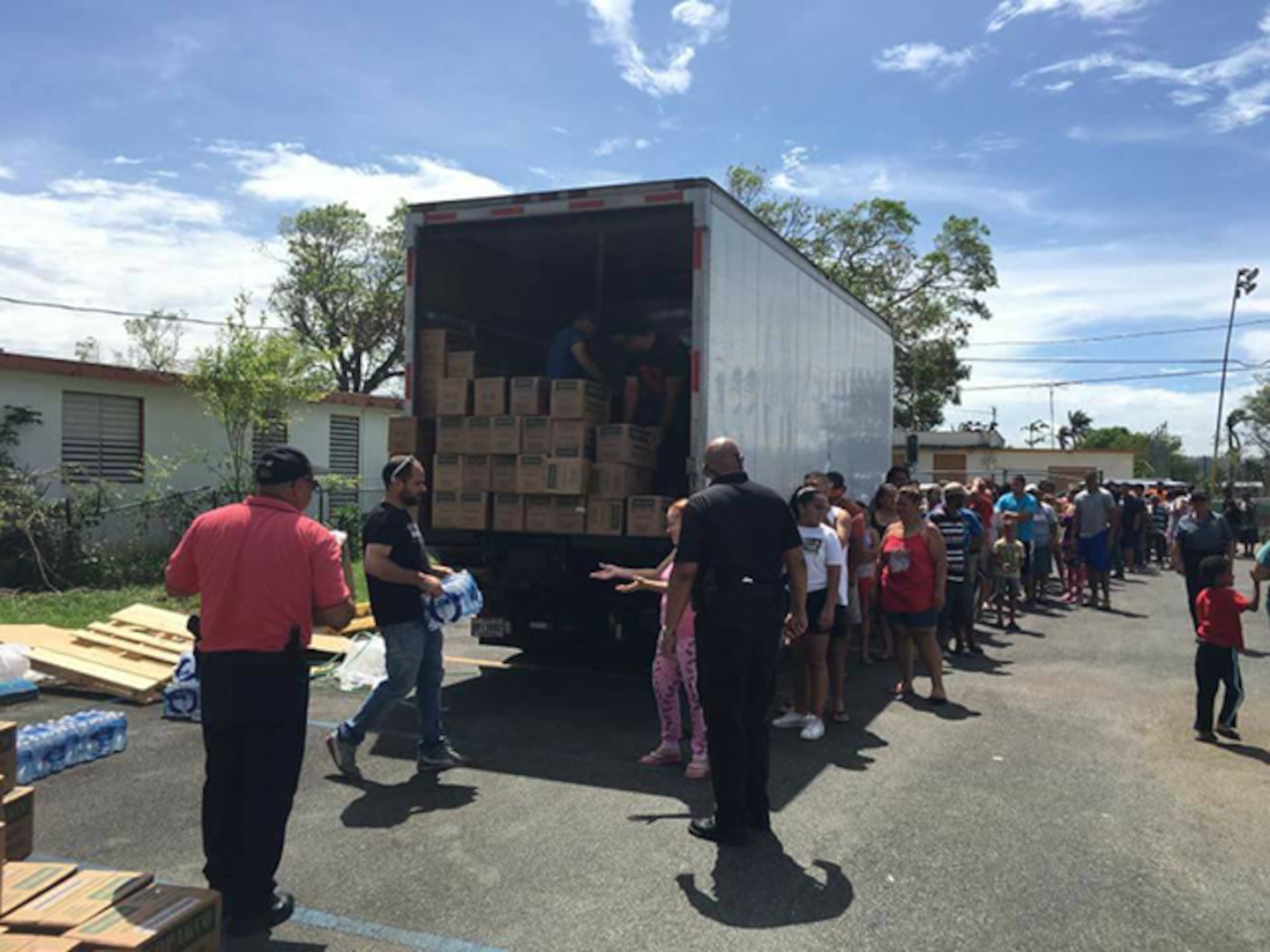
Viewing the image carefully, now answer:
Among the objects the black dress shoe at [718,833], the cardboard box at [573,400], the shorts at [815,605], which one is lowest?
the black dress shoe at [718,833]

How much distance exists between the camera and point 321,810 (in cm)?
503

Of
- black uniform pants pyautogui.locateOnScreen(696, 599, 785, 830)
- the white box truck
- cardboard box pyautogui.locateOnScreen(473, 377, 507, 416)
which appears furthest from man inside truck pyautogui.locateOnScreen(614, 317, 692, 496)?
black uniform pants pyautogui.locateOnScreen(696, 599, 785, 830)

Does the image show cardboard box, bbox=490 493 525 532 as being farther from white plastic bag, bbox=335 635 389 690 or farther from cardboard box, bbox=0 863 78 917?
cardboard box, bbox=0 863 78 917

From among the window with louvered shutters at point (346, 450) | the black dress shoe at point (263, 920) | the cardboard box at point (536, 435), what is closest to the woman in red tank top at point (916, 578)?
the cardboard box at point (536, 435)

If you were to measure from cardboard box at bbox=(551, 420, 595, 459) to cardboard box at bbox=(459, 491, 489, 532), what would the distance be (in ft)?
2.21

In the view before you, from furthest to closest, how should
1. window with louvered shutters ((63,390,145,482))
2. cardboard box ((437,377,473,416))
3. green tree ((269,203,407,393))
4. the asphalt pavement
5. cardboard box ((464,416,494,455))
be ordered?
1. green tree ((269,203,407,393))
2. window with louvered shutters ((63,390,145,482))
3. cardboard box ((437,377,473,416))
4. cardboard box ((464,416,494,455))
5. the asphalt pavement

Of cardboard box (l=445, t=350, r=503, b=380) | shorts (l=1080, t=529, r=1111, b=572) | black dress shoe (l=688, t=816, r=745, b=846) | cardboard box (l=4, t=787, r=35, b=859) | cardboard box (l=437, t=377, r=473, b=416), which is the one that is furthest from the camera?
shorts (l=1080, t=529, r=1111, b=572)

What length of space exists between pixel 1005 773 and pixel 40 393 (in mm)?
13855

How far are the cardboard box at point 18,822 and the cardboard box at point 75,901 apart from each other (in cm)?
42

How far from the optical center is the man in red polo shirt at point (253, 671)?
370cm

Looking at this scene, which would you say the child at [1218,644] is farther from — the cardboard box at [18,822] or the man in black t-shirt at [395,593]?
the cardboard box at [18,822]

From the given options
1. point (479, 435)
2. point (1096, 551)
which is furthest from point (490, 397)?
point (1096, 551)

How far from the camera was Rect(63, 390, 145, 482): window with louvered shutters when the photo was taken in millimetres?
14328

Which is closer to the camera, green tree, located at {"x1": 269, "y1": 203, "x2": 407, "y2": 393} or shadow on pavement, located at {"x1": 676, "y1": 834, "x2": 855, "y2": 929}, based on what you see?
shadow on pavement, located at {"x1": 676, "y1": 834, "x2": 855, "y2": 929}
